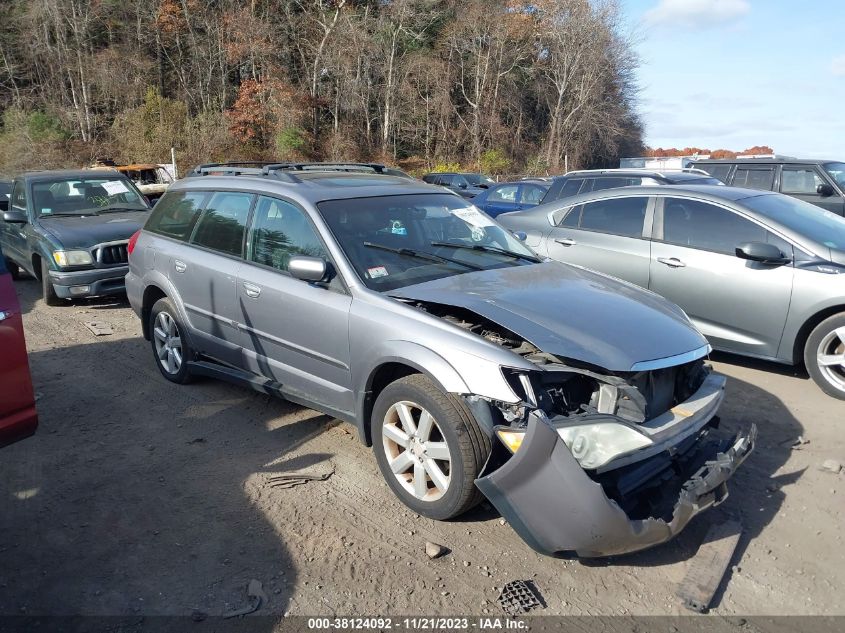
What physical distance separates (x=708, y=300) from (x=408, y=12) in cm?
3483

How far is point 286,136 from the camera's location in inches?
1300

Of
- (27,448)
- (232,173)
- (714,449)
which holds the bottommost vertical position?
(27,448)

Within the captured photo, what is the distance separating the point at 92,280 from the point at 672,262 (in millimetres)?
6997

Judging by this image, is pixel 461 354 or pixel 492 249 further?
pixel 492 249

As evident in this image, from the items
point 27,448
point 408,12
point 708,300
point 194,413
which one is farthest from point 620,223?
point 408,12

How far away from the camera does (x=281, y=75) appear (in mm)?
35938

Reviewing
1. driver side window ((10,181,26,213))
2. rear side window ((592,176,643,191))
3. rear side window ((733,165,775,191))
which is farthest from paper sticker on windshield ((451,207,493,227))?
rear side window ((733,165,775,191))

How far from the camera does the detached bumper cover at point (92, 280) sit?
8.16 m

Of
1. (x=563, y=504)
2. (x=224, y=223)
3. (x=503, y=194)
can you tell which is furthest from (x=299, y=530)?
(x=503, y=194)

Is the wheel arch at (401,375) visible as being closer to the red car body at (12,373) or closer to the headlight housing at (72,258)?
the red car body at (12,373)

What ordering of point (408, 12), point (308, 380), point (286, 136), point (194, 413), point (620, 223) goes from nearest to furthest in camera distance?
point (308, 380)
point (194, 413)
point (620, 223)
point (286, 136)
point (408, 12)

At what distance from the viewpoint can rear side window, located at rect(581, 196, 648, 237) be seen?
6449mm

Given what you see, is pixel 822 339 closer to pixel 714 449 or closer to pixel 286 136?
pixel 714 449

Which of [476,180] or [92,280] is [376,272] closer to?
[92,280]
